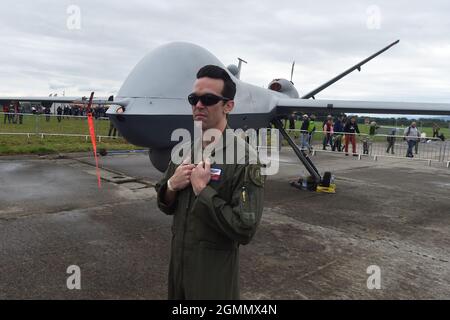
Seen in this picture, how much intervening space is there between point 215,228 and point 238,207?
192mm

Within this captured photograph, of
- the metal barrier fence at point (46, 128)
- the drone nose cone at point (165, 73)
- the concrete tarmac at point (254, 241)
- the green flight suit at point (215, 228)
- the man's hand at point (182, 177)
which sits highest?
the drone nose cone at point (165, 73)

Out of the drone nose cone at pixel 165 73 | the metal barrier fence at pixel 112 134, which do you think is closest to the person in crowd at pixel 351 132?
the metal barrier fence at pixel 112 134

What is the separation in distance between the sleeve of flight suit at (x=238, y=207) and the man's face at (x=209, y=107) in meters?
0.31

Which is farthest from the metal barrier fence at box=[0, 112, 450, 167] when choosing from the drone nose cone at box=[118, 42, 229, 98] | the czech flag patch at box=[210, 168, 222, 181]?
the czech flag patch at box=[210, 168, 222, 181]

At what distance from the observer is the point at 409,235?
5.66 m

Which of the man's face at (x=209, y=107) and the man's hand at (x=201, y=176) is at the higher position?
the man's face at (x=209, y=107)

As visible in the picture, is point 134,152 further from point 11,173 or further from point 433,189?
point 433,189

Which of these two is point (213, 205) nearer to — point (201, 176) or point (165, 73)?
point (201, 176)

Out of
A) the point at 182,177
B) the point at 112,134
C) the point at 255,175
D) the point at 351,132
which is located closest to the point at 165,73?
the point at 182,177

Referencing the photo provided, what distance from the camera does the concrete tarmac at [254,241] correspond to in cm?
372

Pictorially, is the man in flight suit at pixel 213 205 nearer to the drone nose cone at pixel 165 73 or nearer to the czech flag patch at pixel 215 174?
the czech flag patch at pixel 215 174

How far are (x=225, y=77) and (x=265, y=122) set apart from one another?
20.3 feet
